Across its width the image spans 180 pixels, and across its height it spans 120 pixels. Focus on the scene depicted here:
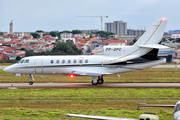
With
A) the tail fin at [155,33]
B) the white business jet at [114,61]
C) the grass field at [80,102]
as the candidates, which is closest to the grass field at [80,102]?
the grass field at [80,102]

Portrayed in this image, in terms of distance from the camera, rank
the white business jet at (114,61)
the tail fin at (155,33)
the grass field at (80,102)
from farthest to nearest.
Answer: the white business jet at (114,61)
the tail fin at (155,33)
the grass field at (80,102)

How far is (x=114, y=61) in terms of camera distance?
32.2 meters

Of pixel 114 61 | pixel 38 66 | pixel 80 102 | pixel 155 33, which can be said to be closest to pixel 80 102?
pixel 80 102

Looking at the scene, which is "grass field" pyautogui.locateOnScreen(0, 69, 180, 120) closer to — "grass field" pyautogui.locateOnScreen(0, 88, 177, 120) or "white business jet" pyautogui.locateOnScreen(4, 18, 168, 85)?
"grass field" pyautogui.locateOnScreen(0, 88, 177, 120)

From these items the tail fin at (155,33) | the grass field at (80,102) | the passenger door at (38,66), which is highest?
the tail fin at (155,33)

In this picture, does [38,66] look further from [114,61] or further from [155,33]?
[155,33]

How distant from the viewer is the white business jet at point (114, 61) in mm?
31844

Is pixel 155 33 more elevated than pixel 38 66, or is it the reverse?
pixel 155 33

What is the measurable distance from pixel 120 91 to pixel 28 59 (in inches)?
472

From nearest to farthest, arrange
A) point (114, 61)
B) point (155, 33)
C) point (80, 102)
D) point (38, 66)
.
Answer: point (80, 102) < point (155, 33) < point (114, 61) < point (38, 66)

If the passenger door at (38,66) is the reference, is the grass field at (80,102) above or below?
below

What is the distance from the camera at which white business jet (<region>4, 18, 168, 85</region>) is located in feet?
104

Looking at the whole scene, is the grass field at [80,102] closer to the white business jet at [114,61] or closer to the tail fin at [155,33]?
the white business jet at [114,61]

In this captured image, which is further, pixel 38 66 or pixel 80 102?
pixel 38 66
